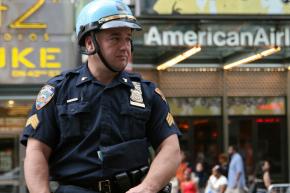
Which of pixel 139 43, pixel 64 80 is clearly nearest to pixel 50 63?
pixel 139 43

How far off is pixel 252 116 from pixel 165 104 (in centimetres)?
1823

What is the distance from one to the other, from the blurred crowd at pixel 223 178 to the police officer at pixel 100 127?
384 inches

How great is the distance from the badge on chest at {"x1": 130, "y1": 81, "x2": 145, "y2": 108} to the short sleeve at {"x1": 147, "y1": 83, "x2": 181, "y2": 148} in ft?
0.23

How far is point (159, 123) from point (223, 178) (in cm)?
Answer: 1183

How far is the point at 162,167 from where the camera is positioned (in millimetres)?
2658

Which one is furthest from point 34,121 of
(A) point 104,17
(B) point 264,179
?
(B) point 264,179

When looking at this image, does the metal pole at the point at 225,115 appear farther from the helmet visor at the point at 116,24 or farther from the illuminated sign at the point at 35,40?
the helmet visor at the point at 116,24

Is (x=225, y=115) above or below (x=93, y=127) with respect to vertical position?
below

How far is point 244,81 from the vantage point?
20.9 metres

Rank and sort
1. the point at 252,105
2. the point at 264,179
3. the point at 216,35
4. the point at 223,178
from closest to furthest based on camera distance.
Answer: the point at 216,35, the point at 223,178, the point at 264,179, the point at 252,105

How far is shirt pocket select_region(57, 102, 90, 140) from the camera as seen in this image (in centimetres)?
268

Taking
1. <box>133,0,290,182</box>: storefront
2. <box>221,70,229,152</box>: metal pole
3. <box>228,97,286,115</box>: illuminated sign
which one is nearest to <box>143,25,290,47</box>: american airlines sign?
<box>133,0,290,182</box>: storefront

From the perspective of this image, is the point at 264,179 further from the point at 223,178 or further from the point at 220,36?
the point at 220,36

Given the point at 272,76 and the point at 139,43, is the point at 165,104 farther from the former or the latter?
the point at 272,76
